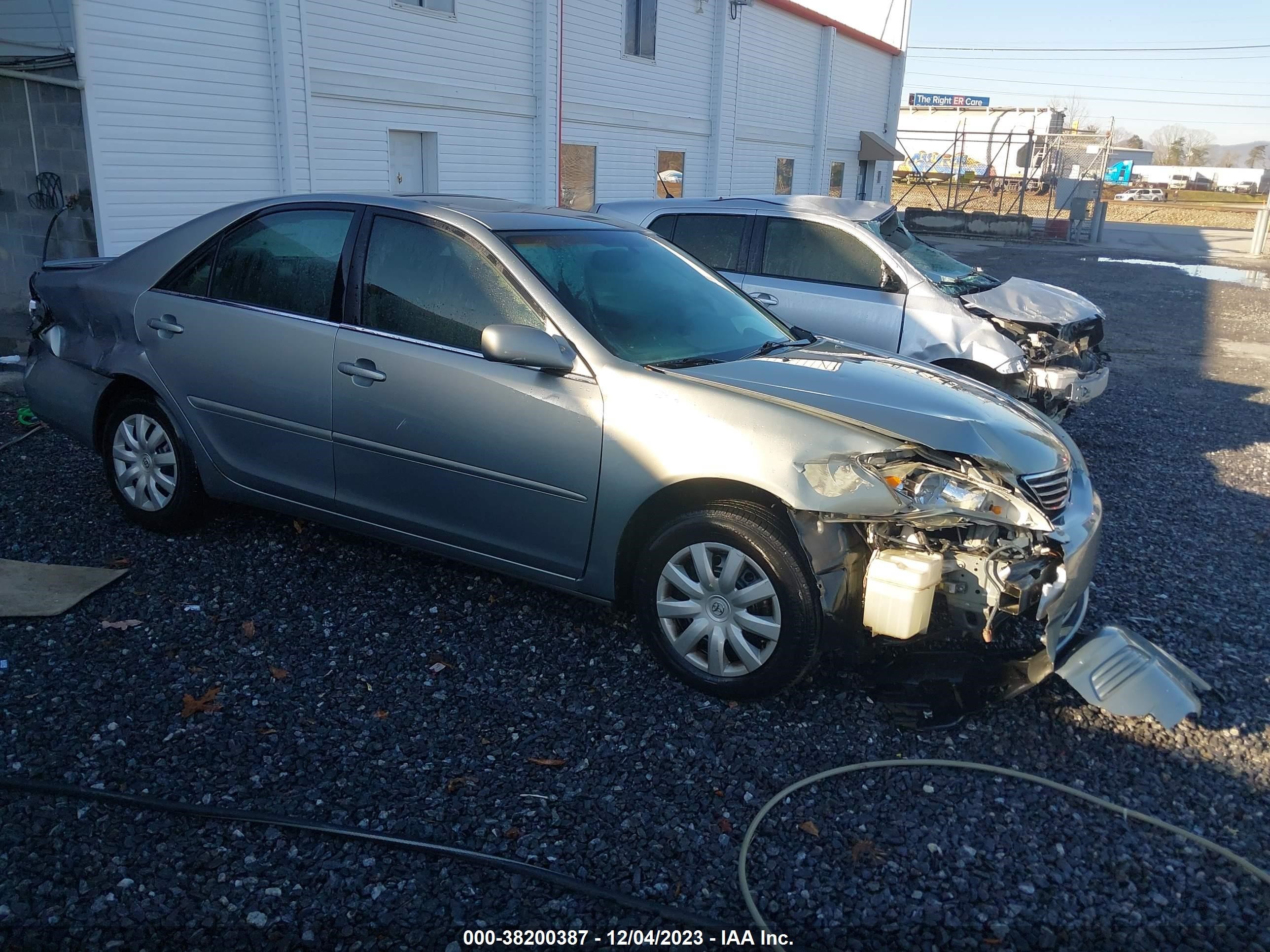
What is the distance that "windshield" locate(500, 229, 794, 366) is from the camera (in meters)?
4.08

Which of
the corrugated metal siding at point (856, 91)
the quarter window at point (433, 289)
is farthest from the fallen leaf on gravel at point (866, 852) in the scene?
the corrugated metal siding at point (856, 91)

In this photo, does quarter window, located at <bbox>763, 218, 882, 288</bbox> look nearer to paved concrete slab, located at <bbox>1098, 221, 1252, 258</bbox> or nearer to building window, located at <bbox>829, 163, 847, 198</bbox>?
building window, located at <bbox>829, 163, 847, 198</bbox>

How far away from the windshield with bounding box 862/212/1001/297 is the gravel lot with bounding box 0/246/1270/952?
303 centimetres

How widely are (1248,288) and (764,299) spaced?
56.4ft

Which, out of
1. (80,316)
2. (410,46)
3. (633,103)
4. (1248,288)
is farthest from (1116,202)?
(80,316)

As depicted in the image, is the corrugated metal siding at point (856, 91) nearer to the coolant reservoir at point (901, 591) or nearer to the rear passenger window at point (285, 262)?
the rear passenger window at point (285, 262)

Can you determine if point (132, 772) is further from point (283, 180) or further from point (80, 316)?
point (283, 180)

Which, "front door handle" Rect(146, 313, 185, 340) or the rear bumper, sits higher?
"front door handle" Rect(146, 313, 185, 340)

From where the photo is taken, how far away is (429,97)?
1471cm

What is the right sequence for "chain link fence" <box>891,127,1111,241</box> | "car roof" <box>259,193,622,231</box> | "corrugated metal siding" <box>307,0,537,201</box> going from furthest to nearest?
1. "chain link fence" <box>891,127,1111,241</box>
2. "corrugated metal siding" <box>307,0,537,201</box>
3. "car roof" <box>259,193,622,231</box>

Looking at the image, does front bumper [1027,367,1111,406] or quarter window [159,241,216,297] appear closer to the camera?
quarter window [159,241,216,297]

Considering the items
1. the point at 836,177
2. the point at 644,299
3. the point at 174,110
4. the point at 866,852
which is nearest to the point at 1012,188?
the point at 836,177

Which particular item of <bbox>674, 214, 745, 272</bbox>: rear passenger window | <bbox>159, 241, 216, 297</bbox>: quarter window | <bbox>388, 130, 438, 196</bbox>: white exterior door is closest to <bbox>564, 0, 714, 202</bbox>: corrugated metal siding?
<bbox>388, 130, 438, 196</bbox>: white exterior door

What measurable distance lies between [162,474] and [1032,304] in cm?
615
